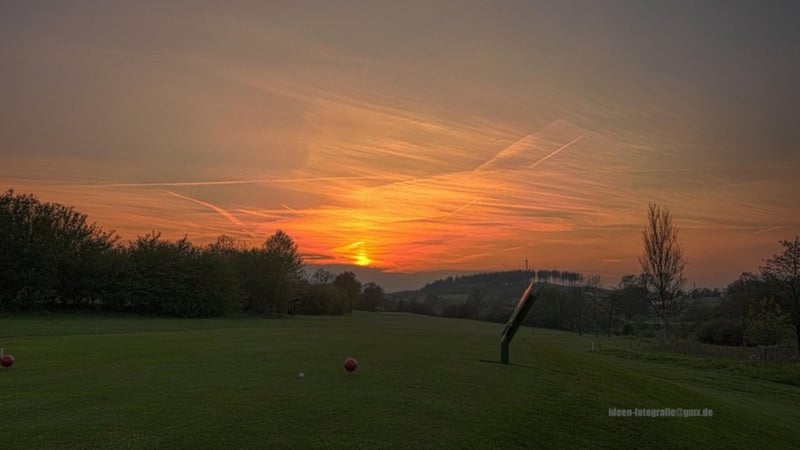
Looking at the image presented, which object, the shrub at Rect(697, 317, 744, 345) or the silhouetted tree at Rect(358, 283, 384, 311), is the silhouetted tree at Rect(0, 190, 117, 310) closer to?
the shrub at Rect(697, 317, 744, 345)

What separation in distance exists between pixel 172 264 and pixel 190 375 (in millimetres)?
62242

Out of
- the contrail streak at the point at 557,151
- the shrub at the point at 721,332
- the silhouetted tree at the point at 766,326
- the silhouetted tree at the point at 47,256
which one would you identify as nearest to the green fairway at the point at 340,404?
the contrail streak at the point at 557,151

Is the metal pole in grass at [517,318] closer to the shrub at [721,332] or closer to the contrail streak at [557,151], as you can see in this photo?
the contrail streak at [557,151]

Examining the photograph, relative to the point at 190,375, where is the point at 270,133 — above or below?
above

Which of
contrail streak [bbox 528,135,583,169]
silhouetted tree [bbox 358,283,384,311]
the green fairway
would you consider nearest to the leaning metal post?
the green fairway

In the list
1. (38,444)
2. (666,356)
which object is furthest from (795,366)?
(38,444)

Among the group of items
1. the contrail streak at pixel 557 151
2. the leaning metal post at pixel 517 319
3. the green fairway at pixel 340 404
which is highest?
the contrail streak at pixel 557 151

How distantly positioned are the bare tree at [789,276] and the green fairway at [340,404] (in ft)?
148

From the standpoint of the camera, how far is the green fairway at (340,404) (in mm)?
9039

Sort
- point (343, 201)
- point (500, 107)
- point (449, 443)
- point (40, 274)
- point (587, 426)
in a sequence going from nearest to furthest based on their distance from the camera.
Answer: point (449, 443), point (587, 426), point (500, 107), point (343, 201), point (40, 274)

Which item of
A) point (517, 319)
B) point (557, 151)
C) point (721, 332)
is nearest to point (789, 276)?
point (721, 332)

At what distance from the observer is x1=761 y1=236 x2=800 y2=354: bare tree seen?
185 feet

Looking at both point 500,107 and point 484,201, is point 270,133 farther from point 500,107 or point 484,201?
point 484,201

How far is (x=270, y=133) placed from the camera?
119 feet
